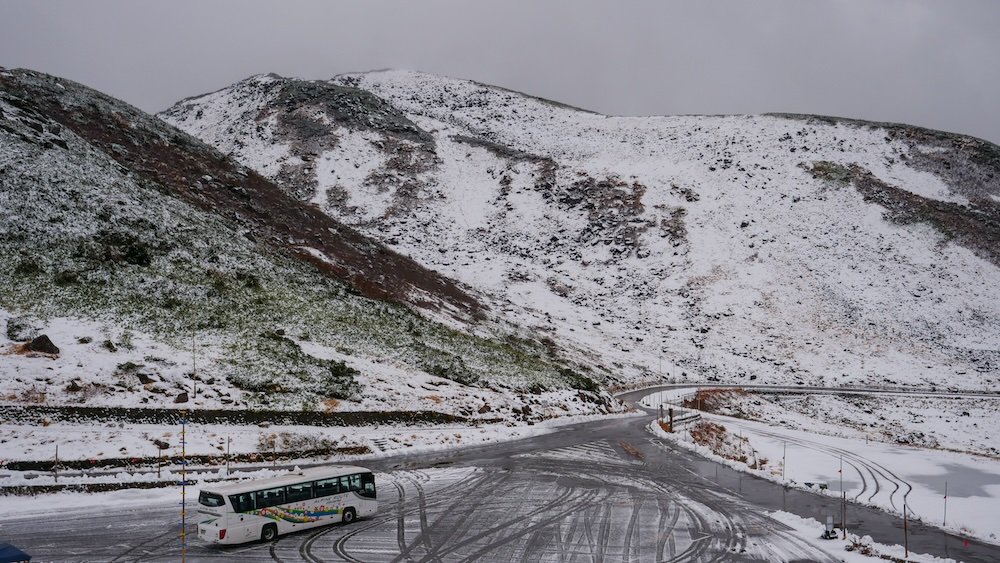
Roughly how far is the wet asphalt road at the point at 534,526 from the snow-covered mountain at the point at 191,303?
464 inches

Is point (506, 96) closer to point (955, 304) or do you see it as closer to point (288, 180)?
point (288, 180)

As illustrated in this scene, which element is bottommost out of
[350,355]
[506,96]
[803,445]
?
[803,445]

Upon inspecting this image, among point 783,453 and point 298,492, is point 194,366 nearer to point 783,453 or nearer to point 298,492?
point 298,492

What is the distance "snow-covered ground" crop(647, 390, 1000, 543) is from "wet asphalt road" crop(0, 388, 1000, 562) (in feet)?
6.20

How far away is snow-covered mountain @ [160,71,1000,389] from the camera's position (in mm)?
84250

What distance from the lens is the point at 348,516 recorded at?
22.8 m

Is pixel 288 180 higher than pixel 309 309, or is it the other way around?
pixel 288 180

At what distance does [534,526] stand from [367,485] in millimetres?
6295

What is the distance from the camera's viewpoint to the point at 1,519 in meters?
21.5

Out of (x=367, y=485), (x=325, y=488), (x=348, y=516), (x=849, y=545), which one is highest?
(x=325, y=488)

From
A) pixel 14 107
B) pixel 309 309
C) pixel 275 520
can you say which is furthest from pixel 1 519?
pixel 14 107

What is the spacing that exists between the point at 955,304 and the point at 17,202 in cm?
10782

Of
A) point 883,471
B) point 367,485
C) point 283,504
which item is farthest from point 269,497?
point 883,471

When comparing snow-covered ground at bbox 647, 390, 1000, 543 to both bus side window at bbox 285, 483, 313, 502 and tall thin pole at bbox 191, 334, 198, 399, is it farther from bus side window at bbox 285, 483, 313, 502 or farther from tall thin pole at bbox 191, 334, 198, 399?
tall thin pole at bbox 191, 334, 198, 399
